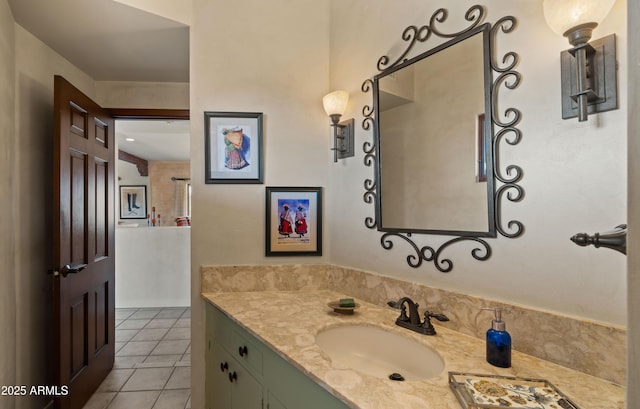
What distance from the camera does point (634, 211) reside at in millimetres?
342

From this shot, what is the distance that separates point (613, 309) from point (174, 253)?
4404 millimetres

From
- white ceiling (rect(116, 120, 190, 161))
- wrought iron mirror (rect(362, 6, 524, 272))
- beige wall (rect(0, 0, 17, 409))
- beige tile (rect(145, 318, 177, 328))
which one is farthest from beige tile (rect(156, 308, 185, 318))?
wrought iron mirror (rect(362, 6, 524, 272))

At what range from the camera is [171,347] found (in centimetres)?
300

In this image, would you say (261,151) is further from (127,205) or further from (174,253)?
(127,205)

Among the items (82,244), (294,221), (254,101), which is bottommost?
(82,244)

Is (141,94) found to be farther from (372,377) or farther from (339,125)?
(372,377)

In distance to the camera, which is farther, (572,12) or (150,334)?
(150,334)

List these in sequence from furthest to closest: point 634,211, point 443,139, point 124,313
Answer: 1. point 124,313
2. point 443,139
3. point 634,211

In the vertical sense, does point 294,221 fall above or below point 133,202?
below

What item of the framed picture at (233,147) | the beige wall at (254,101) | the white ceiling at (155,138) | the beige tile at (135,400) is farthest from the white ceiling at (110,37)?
the beige tile at (135,400)

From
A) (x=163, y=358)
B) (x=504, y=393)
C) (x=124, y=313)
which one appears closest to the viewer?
(x=504, y=393)

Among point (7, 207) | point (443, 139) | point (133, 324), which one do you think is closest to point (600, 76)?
point (443, 139)

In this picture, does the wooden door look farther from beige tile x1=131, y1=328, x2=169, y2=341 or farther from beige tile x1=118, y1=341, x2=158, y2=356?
beige tile x1=131, y1=328, x2=169, y2=341

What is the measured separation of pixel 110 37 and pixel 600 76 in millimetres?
2426
